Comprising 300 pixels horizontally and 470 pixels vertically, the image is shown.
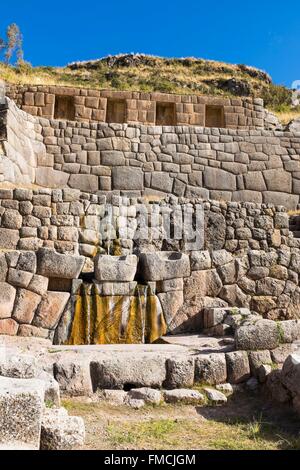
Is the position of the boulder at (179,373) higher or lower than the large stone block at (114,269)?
lower

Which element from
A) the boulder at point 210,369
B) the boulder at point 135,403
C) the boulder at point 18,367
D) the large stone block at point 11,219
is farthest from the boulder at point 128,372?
the large stone block at point 11,219

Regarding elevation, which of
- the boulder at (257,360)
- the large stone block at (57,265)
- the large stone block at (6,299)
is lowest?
the boulder at (257,360)

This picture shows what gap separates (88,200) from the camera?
8656 millimetres

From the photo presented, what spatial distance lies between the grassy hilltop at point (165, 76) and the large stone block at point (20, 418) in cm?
1671

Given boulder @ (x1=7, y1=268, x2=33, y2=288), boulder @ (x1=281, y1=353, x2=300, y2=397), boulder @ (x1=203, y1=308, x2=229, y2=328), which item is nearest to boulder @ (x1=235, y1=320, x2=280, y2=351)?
boulder @ (x1=281, y1=353, x2=300, y2=397)

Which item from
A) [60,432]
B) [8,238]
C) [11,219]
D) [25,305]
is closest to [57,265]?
[25,305]

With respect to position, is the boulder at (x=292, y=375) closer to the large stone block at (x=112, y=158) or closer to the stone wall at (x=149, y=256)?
the stone wall at (x=149, y=256)

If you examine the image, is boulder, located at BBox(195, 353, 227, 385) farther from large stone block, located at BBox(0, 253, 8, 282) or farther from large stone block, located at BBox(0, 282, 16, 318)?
large stone block, located at BBox(0, 253, 8, 282)

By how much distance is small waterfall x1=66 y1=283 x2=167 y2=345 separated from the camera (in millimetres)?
6664

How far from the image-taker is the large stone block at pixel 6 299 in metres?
6.48

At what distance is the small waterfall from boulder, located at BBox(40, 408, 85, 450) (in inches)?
125

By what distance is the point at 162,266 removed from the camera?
285 inches

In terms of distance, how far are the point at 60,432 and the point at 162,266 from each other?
13.7 ft
